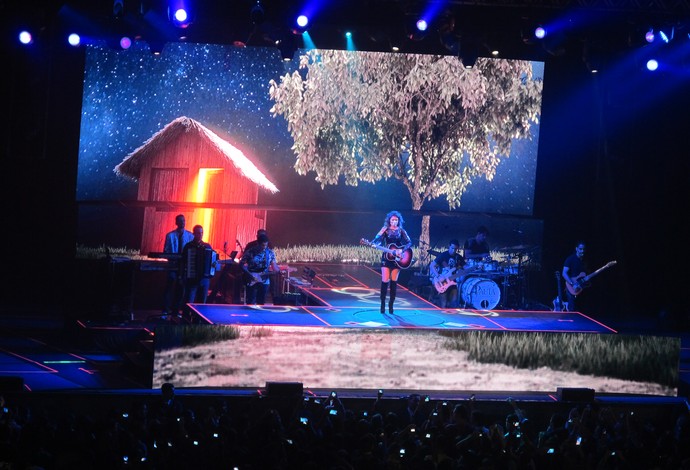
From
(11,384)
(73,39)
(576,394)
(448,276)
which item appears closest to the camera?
(11,384)

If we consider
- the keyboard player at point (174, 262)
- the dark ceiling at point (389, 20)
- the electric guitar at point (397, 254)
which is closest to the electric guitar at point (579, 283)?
the electric guitar at point (397, 254)

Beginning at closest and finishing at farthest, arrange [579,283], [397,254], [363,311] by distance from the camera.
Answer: [397,254] < [363,311] < [579,283]

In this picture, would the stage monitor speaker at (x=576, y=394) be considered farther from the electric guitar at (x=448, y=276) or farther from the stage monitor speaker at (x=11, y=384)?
the stage monitor speaker at (x=11, y=384)

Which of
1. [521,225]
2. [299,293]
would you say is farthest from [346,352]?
[521,225]

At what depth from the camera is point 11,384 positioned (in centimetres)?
909

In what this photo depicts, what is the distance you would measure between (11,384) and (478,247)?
25.5ft

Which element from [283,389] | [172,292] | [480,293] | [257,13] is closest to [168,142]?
[172,292]

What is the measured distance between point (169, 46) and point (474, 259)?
227 inches

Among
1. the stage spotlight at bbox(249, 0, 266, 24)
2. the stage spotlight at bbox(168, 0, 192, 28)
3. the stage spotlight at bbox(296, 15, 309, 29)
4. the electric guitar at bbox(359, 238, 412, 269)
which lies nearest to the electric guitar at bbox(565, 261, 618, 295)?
the electric guitar at bbox(359, 238, 412, 269)

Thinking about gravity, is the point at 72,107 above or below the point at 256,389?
above

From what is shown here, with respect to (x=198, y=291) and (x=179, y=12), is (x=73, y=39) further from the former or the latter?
(x=198, y=291)

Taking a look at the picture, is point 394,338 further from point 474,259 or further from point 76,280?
point 76,280

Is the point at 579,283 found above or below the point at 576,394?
above

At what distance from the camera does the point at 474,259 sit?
1452cm
